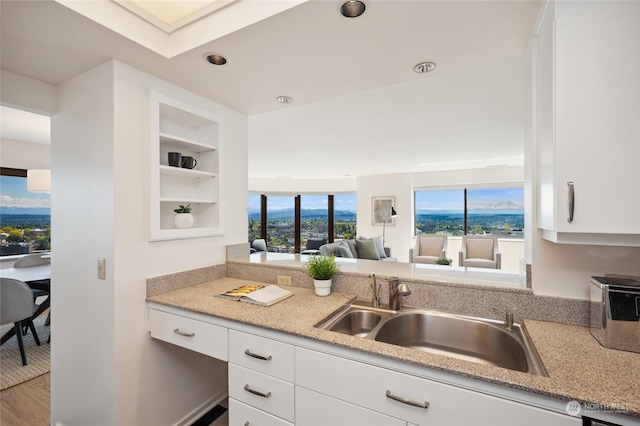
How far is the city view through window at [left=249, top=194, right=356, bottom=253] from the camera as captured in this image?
8.18 meters

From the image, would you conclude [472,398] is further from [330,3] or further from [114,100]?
[114,100]

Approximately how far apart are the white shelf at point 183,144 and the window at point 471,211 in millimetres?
→ 5999

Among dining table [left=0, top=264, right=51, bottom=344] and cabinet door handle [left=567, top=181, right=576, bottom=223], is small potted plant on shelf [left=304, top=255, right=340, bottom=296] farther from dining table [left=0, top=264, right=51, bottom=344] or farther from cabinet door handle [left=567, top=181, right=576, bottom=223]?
dining table [left=0, top=264, right=51, bottom=344]

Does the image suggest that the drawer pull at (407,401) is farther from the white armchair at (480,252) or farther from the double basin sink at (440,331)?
the white armchair at (480,252)

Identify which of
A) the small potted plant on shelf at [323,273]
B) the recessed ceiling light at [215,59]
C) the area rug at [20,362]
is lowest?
the area rug at [20,362]

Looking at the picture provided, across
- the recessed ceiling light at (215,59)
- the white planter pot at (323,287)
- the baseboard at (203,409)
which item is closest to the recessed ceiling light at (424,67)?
the recessed ceiling light at (215,59)

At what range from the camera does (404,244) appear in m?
6.99

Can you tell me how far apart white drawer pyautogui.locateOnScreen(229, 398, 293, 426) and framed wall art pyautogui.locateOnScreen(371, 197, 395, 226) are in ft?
20.1

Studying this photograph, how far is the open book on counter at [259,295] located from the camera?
1.57 metres

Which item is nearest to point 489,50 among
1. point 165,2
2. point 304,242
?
point 165,2

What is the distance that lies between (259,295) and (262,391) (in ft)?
1.58

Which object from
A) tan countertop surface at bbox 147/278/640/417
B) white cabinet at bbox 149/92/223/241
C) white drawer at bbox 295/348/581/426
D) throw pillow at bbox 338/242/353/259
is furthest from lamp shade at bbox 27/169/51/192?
white drawer at bbox 295/348/581/426

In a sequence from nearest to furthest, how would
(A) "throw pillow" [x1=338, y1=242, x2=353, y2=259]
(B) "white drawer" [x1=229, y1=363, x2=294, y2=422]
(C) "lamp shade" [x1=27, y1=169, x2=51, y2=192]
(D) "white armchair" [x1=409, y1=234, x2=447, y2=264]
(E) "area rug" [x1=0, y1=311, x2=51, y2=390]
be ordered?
(B) "white drawer" [x1=229, y1=363, x2=294, y2=422] → (E) "area rug" [x1=0, y1=311, x2=51, y2=390] → (C) "lamp shade" [x1=27, y1=169, x2=51, y2=192] → (A) "throw pillow" [x1=338, y1=242, x2=353, y2=259] → (D) "white armchair" [x1=409, y1=234, x2=447, y2=264]
